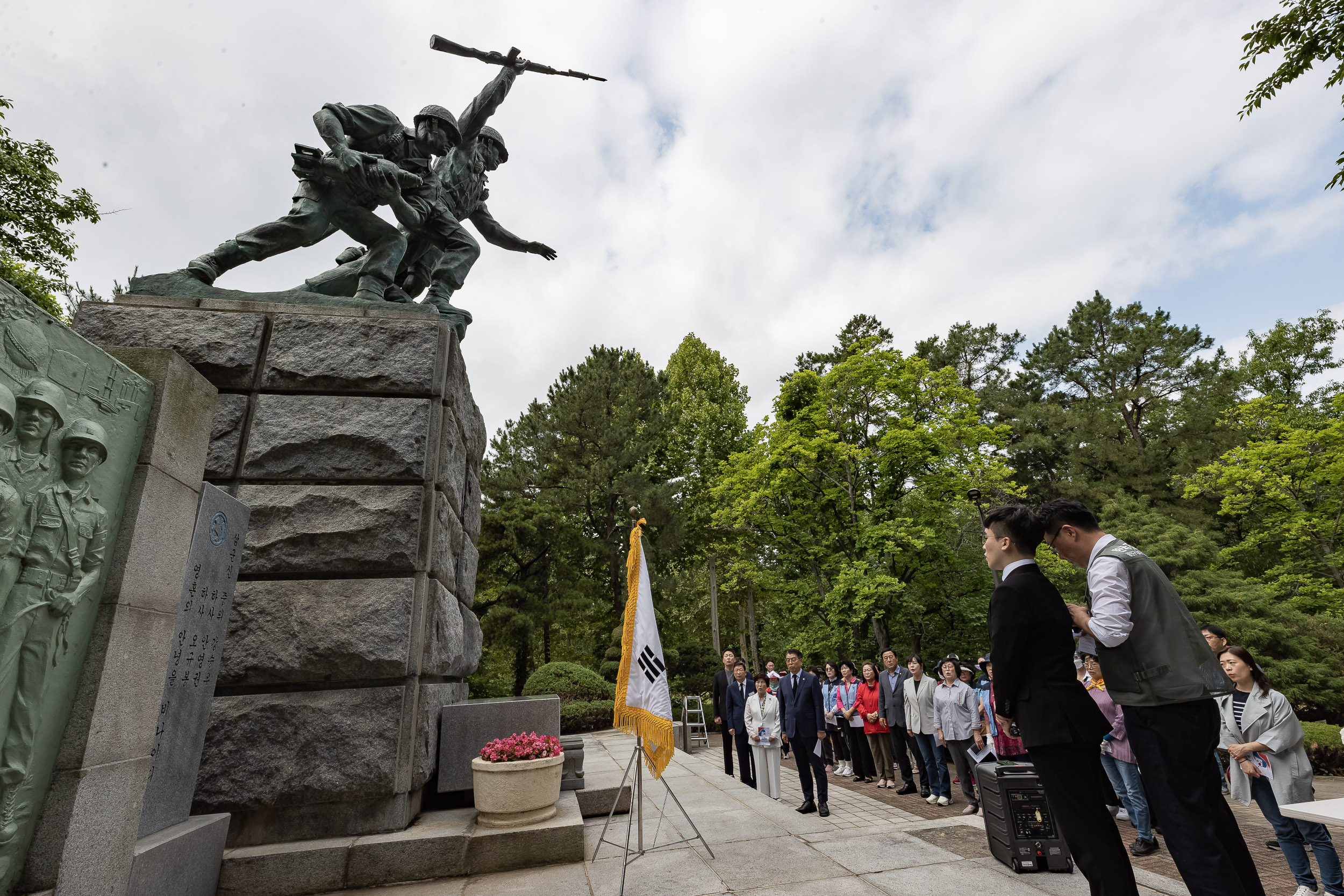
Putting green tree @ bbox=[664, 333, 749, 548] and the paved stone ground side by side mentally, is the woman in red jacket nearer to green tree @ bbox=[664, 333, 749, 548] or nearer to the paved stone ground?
the paved stone ground

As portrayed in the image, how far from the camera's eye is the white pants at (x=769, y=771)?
8.05 meters

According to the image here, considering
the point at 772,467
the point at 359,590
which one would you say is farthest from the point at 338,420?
the point at 772,467

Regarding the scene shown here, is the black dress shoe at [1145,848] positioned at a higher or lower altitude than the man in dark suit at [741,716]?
lower

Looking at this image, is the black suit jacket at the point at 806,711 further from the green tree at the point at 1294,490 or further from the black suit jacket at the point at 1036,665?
Answer: the green tree at the point at 1294,490

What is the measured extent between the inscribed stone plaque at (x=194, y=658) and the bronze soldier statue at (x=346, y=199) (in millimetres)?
2564

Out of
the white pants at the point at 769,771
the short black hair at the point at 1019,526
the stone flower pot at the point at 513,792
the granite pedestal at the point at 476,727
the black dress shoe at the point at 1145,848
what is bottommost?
the black dress shoe at the point at 1145,848

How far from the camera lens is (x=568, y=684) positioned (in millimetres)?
15445

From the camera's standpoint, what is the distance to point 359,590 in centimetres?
457

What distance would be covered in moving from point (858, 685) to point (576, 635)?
18591mm

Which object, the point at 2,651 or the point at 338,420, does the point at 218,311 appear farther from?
the point at 2,651

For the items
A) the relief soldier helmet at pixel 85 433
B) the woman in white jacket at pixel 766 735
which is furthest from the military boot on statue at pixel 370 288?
the woman in white jacket at pixel 766 735

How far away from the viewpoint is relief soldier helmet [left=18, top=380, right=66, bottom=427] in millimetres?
2271

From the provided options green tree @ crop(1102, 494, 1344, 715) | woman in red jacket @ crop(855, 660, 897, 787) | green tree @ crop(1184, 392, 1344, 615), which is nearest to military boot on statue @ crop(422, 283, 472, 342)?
woman in red jacket @ crop(855, 660, 897, 787)

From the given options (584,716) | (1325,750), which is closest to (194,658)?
(584,716)
